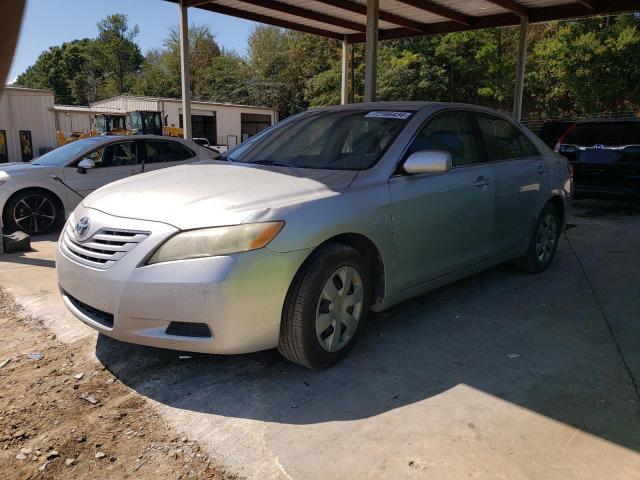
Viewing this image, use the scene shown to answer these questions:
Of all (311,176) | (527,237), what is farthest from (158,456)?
(527,237)

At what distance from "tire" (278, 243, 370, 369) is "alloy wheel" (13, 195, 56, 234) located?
579cm

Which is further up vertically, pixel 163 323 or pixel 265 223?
pixel 265 223

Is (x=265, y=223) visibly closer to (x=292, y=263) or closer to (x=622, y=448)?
(x=292, y=263)

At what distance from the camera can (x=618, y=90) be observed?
23.8 meters

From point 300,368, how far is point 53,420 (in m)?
1.37

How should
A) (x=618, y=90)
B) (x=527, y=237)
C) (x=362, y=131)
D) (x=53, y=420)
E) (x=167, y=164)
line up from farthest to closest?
(x=618, y=90), (x=167, y=164), (x=527, y=237), (x=362, y=131), (x=53, y=420)

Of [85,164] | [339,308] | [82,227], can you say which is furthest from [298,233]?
[85,164]

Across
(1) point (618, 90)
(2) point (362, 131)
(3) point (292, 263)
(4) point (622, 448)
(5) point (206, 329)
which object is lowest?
(4) point (622, 448)

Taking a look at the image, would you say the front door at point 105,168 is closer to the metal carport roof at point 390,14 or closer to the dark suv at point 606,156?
the metal carport roof at point 390,14

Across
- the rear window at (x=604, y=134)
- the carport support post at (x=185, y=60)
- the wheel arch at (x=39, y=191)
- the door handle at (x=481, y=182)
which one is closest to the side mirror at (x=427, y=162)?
the door handle at (x=481, y=182)

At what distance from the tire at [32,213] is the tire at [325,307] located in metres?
5.78

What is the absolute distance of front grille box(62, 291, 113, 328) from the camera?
296cm

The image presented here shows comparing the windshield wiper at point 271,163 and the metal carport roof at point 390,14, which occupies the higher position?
the metal carport roof at point 390,14

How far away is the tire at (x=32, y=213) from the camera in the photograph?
7.20 m
